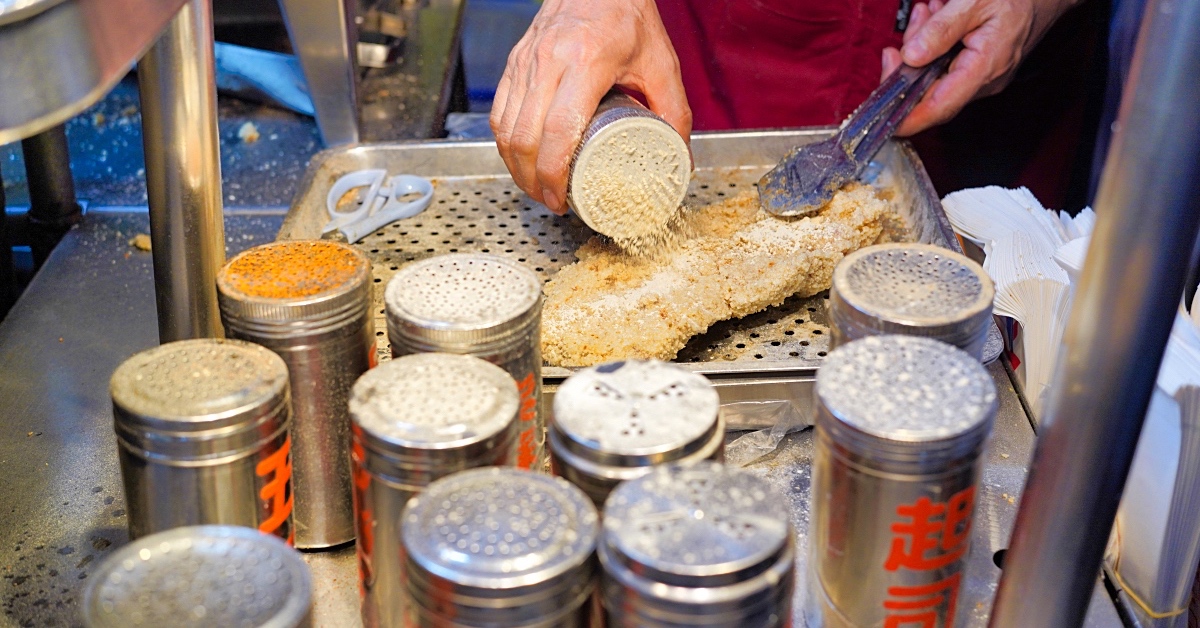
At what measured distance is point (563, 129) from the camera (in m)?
1.14

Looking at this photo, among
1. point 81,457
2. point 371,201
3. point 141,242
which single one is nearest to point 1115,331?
point 81,457

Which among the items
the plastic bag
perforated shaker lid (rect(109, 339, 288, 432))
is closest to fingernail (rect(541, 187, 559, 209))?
the plastic bag

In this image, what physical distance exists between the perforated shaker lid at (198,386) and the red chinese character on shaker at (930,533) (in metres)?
0.37

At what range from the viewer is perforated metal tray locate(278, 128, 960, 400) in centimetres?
110

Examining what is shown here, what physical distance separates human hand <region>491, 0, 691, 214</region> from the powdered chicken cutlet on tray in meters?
0.12

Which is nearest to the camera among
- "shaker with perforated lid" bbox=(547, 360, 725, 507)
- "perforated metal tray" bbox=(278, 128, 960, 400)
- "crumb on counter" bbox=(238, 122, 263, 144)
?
"shaker with perforated lid" bbox=(547, 360, 725, 507)

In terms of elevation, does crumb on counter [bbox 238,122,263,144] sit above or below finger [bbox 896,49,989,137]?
below

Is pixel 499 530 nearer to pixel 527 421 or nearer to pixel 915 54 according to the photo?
pixel 527 421

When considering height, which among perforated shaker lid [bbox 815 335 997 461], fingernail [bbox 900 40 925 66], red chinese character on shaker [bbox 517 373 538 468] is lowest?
red chinese character on shaker [bbox 517 373 538 468]

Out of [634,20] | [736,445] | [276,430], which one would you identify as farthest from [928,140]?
[276,430]

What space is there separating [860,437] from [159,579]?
0.36 meters

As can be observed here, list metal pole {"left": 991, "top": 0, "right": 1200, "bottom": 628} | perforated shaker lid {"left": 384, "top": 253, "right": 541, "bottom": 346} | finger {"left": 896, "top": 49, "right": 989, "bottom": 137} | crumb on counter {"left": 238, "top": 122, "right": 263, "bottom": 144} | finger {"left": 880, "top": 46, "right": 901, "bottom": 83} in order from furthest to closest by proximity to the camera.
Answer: crumb on counter {"left": 238, "top": 122, "right": 263, "bottom": 144} → finger {"left": 880, "top": 46, "right": 901, "bottom": 83} → finger {"left": 896, "top": 49, "right": 989, "bottom": 137} → perforated shaker lid {"left": 384, "top": 253, "right": 541, "bottom": 346} → metal pole {"left": 991, "top": 0, "right": 1200, "bottom": 628}

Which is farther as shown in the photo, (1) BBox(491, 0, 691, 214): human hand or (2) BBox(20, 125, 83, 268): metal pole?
(2) BBox(20, 125, 83, 268): metal pole

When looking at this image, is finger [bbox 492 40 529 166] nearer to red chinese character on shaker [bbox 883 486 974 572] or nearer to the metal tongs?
the metal tongs
